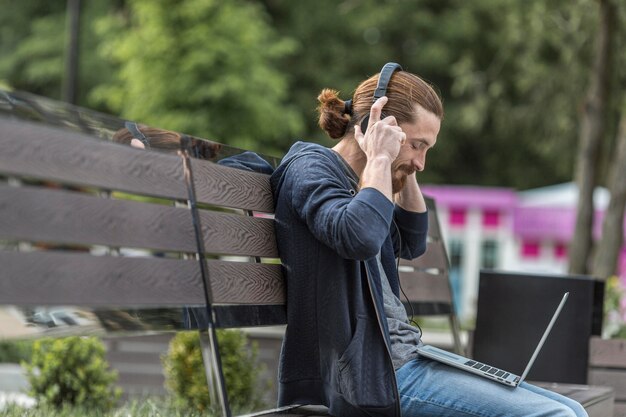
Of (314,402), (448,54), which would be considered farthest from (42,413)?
(448,54)

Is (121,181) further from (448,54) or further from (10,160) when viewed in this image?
(448,54)

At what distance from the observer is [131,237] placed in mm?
3113

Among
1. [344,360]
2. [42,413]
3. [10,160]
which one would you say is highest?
[10,160]

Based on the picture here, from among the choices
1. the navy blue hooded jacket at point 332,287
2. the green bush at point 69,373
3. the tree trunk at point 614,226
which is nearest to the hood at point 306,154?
the navy blue hooded jacket at point 332,287

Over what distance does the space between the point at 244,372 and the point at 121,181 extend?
12.5 feet

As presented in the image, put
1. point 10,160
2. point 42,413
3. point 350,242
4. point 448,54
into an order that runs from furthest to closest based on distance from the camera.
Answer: point 448,54, point 42,413, point 350,242, point 10,160

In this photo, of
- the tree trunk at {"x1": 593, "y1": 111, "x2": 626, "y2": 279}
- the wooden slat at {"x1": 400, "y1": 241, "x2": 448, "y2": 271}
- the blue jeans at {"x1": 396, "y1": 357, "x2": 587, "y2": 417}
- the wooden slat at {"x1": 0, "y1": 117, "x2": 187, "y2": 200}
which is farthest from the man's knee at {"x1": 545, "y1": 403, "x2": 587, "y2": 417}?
the tree trunk at {"x1": 593, "y1": 111, "x2": 626, "y2": 279}

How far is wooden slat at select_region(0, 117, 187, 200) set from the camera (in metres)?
2.77

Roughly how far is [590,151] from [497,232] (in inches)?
498

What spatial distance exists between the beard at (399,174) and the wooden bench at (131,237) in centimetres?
40

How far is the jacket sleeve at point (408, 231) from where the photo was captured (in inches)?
167

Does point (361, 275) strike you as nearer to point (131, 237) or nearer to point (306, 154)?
point (306, 154)

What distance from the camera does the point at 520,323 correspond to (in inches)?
220

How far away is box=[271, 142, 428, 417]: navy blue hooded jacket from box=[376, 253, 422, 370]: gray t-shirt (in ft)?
0.54
